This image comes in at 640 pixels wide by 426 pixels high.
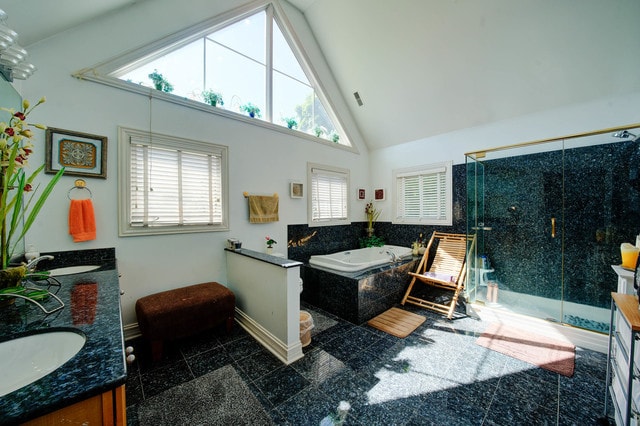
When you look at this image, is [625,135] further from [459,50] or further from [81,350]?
[81,350]

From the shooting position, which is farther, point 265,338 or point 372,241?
point 372,241

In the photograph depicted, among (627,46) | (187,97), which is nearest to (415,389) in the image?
(187,97)

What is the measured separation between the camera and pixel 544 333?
104 inches

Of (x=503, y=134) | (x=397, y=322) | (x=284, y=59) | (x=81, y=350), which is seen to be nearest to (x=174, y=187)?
(x=81, y=350)

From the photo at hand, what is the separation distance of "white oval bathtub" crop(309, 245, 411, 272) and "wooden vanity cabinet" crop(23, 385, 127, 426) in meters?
2.70

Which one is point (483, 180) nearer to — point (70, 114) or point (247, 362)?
point (247, 362)

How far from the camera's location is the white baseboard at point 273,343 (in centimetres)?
217

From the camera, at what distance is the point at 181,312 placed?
2236 mm

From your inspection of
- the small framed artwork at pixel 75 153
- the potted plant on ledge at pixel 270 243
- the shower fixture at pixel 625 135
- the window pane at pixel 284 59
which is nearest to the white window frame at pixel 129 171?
the small framed artwork at pixel 75 153

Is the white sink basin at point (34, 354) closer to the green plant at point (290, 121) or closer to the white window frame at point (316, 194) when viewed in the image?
the white window frame at point (316, 194)

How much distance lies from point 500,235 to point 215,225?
13.4 feet

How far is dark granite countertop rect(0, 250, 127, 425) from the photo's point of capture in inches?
20.6

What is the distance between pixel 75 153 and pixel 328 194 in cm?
332

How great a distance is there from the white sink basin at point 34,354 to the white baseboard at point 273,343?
1644 mm
